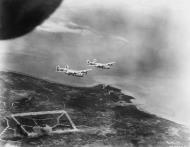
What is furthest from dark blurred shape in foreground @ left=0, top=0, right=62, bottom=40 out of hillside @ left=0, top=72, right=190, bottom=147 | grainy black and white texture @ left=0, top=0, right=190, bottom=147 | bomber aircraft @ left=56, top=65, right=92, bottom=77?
bomber aircraft @ left=56, top=65, right=92, bottom=77

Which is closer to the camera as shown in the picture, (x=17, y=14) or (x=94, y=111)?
A: (x=17, y=14)

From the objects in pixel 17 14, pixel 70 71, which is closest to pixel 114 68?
pixel 70 71

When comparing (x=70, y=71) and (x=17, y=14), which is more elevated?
(x=17, y=14)

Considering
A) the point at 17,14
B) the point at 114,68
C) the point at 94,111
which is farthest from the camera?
the point at 114,68

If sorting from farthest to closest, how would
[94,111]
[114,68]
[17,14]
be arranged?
1. [114,68]
2. [94,111]
3. [17,14]

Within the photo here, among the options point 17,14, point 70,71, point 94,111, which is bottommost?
point 94,111

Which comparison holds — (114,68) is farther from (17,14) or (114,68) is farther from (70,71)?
(17,14)

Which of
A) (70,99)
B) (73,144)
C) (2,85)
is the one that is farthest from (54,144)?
(2,85)

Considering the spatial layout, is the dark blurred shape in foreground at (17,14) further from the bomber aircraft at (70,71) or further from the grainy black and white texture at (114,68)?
the bomber aircraft at (70,71)

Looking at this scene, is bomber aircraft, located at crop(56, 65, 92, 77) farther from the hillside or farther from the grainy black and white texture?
the hillside
